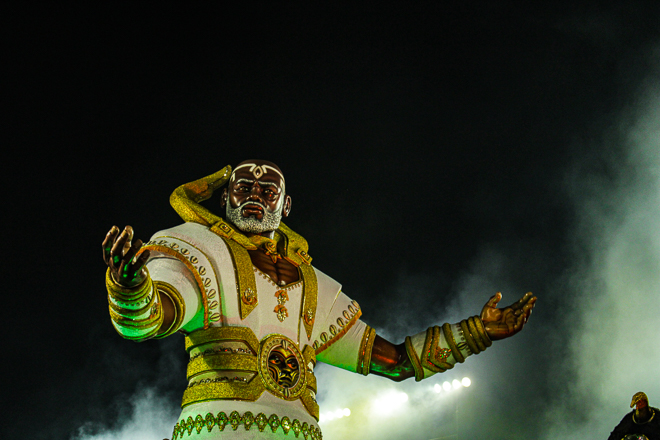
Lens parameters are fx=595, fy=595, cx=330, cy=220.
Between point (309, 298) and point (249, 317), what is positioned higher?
point (309, 298)

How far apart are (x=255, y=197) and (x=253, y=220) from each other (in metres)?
0.13

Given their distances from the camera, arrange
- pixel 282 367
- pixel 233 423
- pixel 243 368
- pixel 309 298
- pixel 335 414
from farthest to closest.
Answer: pixel 335 414 → pixel 309 298 → pixel 282 367 → pixel 243 368 → pixel 233 423

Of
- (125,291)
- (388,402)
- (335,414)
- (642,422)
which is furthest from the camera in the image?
(335,414)

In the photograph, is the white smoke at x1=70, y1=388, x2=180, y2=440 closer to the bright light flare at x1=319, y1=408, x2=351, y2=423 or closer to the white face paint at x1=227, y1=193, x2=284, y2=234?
the bright light flare at x1=319, y1=408, x2=351, y2=423

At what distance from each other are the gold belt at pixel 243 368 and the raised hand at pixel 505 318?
→ 3.54 feet

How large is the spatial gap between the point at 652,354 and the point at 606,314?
20.4 inches

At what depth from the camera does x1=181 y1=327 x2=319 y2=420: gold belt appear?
273 cm

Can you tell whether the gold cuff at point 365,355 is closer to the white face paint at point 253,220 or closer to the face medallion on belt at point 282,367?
the face medallion on belt at point 282,367

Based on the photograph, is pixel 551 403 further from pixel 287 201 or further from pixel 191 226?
pixel 191 226

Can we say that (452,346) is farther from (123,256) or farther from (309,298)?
(123,256)

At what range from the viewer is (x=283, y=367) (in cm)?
292

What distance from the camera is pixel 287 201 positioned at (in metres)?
3.70

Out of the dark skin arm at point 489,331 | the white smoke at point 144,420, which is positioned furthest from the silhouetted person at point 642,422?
the white smoke at point 144,420

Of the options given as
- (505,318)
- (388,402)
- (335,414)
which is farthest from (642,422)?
(335,414)
